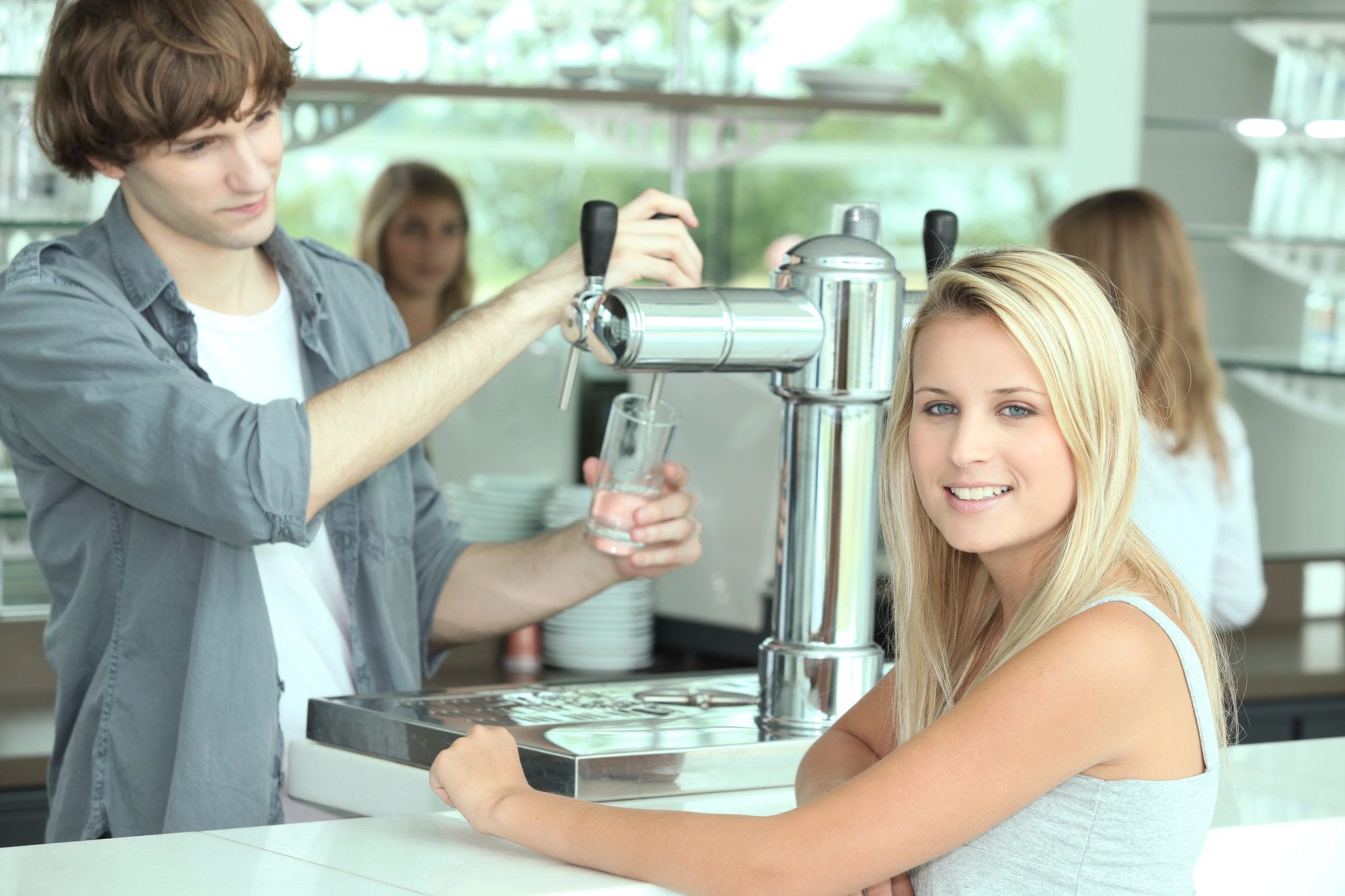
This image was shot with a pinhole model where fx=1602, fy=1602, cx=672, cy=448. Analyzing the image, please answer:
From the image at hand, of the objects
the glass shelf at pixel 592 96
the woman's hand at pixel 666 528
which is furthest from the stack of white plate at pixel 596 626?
the woman's hand at pixel 666 528

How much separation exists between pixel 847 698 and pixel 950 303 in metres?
0.32

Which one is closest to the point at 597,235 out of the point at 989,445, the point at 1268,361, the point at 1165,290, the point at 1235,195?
the point at 989,445

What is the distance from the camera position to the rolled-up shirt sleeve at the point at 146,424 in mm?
1305

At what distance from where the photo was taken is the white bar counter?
2.98 feet

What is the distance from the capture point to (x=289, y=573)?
1521mm

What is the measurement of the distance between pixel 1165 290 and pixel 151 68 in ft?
5.77

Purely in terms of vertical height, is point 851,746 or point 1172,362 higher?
point 1172,362

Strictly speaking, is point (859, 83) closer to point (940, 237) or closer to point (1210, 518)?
point (1210, 518)

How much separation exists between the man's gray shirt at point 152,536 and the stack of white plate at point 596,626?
1.02m

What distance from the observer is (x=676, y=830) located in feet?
3.18

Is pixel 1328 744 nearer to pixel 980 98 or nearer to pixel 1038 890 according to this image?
pixel 1038 890

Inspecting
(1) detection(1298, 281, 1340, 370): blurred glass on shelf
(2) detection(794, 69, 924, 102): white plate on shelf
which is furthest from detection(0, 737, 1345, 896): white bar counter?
(1) detection(1298, 281, 1340, 370): blurred glass on shelf

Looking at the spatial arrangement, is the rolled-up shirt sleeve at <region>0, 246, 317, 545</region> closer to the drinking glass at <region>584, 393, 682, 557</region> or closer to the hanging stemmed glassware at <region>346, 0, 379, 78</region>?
the drinking glass at <region>584, 393, 682, 557</region>

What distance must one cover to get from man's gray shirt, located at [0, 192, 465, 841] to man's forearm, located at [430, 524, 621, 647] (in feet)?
0.33
